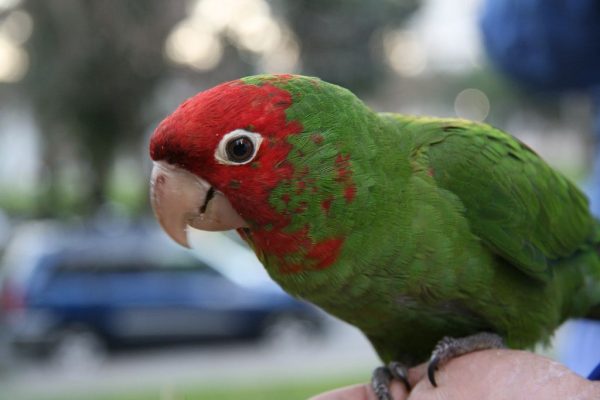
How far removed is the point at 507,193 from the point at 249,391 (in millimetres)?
3738

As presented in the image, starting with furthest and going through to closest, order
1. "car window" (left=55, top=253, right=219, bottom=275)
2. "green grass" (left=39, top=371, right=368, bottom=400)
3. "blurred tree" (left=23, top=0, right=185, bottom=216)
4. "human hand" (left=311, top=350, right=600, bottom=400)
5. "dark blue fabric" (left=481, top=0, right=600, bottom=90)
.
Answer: "blurred tree" (left=23, top=0, right=185, bottom=216)
"car window" (left=55, top=253, right=219, bottom=275)
"green grass" (left=39, top=371, right=368, bottom=400)
"dark blue fabric" (left=481, top=0, right=600, bottom=90)
"human hand" (left=311, top=350, right=600, bottom=400)

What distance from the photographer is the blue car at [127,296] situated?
687 cm

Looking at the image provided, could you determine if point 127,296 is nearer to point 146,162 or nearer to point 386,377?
point 386,377

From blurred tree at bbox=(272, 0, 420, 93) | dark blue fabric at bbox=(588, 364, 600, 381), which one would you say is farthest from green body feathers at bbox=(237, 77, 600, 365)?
blurred tree at bbox=(272, 0, 420, 93)

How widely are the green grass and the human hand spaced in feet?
9.63

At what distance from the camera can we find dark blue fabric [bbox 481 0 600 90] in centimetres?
258

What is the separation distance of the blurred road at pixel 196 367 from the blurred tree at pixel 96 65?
572 centimetres

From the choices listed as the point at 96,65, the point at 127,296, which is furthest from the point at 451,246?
the point at 96,65

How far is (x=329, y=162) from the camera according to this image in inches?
62.1

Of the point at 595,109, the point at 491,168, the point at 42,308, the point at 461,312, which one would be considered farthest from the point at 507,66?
the point at 42,308

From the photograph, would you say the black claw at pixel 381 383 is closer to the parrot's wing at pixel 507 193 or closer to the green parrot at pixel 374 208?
the green parrot at pixel 374 208

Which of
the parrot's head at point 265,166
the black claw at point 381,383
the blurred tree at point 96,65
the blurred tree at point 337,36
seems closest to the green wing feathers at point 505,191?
the parrot's head at point 265,166

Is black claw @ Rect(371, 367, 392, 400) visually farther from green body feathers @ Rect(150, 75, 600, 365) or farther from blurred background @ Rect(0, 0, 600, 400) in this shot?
blurred background @ Rect(0, 0, 600, 400)

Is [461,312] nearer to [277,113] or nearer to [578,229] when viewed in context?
[578,229]
